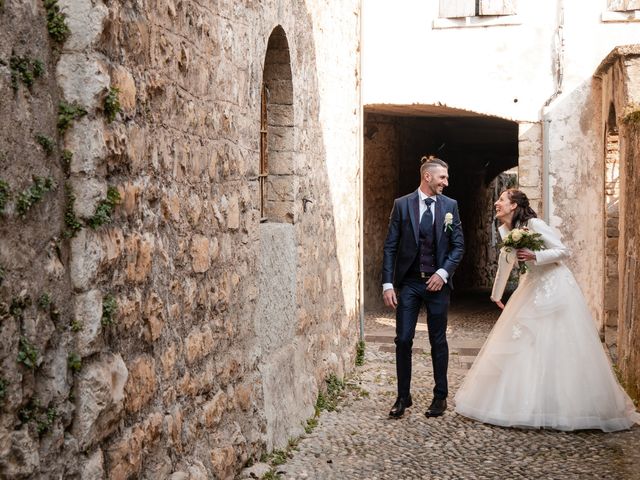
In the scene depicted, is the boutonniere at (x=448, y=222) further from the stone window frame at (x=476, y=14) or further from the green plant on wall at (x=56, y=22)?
the stone window frame at (x=476, y=14)

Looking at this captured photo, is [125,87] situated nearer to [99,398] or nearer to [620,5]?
[99,398]

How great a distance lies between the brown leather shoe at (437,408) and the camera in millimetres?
6727

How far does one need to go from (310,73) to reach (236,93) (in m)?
2.14

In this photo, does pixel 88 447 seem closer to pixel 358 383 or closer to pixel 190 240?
pixel 190 240

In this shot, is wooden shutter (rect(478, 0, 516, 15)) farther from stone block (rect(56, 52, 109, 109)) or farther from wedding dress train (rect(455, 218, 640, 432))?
stone block (rect(56, 52, 109, 109))

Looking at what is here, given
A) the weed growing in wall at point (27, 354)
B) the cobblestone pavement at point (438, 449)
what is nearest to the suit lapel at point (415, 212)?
the cobblestone pavement at point (438, 449)

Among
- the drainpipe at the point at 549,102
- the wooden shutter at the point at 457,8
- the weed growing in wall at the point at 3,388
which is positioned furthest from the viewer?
the wooden shutter at the point at 457,8

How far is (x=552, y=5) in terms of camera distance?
36.9 feet

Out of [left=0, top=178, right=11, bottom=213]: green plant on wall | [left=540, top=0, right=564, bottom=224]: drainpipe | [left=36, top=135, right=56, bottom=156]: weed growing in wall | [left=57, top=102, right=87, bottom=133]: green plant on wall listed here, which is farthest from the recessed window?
[left=0, top=178, right=11, bottom=213]: green plant on wall

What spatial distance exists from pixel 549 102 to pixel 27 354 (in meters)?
9.56

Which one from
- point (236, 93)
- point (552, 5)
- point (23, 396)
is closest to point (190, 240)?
point (236, 93)

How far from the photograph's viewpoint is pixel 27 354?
2.57 m

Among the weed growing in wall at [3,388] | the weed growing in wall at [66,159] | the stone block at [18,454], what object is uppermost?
the weed growing in wall at [66,159]

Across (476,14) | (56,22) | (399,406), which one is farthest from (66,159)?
(476,14)
